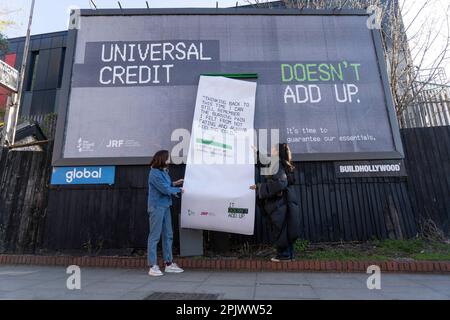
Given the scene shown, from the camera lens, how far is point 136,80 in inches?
253

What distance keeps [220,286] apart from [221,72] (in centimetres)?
434

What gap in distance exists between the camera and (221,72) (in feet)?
21.2

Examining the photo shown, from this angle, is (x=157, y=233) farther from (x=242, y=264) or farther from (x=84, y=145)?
(x=84, y=145)

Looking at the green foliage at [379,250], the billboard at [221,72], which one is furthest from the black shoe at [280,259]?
the billboard at [221,72]

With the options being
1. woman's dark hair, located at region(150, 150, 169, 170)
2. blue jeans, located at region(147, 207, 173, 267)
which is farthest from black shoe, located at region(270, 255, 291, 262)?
woman's dark hair, located at region(150, 150, 169, 170)

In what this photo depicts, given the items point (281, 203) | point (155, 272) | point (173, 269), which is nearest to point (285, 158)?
point (281, 203)

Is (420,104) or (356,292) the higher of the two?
(420,104)

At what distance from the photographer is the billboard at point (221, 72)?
20.1 ft

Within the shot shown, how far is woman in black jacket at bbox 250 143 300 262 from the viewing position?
4816mm

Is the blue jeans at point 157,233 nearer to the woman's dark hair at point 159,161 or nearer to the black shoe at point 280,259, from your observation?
the woman's dark hair at point 159,161

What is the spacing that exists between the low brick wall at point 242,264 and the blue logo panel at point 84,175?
1434 millimetres

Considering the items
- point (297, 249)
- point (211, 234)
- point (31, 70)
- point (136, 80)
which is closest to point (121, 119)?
point (136, 80)
